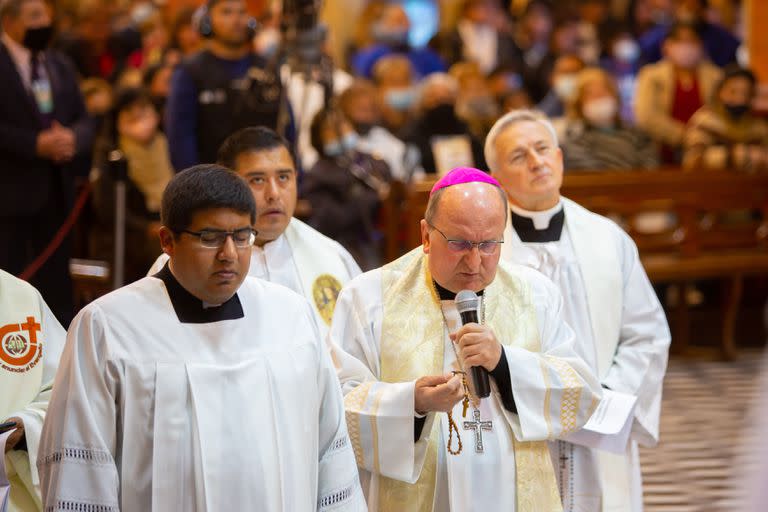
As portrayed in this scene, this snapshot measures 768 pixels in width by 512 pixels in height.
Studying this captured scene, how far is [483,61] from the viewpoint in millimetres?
14844

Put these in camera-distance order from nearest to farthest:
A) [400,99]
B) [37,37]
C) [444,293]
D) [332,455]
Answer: [332,455]
[444,293]
[37,37]
[400,99]

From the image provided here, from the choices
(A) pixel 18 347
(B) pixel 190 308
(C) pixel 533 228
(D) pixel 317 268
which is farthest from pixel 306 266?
(B) pixel 190 308

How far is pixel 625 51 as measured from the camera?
577 inches

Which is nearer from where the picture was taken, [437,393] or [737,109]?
[437,393]

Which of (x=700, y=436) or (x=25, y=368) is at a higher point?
(x=25, y=368)

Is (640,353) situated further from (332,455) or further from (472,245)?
(332,455)

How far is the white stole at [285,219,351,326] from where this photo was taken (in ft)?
17.6

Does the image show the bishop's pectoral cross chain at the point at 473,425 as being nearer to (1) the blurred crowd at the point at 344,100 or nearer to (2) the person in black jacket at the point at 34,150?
(1) the blurred crowd at the point at 344,100

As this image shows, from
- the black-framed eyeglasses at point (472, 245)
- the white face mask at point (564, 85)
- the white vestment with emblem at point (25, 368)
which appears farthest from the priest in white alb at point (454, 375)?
the white face mask at point (564, 85)

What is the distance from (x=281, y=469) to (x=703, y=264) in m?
7.21

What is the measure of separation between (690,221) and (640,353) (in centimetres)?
530

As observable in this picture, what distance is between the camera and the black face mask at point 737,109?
1125 centimetres

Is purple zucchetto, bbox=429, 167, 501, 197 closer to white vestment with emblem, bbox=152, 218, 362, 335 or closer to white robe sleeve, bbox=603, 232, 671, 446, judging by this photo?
white vestment with emblem, bbox=152, 218, 362, 335

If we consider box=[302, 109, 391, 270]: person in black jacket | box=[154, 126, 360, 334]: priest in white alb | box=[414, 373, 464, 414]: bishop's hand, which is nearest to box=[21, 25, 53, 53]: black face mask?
box=[302, 109, 391, 270]: person in black jacket
